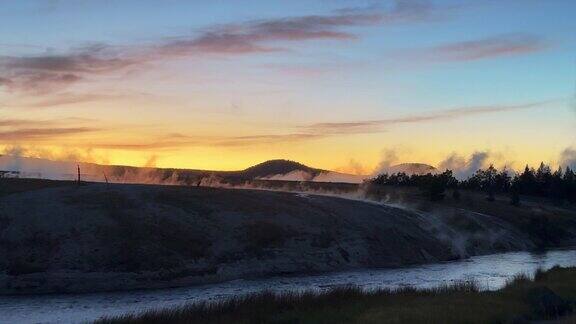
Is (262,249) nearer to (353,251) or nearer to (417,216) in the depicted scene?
(353,251)

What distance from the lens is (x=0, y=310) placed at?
32625 millimetres

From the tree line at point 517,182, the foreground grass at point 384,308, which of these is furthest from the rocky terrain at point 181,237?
the tree line at point 517,182

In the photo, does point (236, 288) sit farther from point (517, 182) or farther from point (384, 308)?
point (517, 182)

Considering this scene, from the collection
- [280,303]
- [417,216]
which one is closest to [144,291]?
[280,303]

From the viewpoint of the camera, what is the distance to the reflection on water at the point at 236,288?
32.0m

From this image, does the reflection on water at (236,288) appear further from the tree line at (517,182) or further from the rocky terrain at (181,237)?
the tree line at (517,182)

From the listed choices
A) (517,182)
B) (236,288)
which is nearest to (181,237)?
(236,288)

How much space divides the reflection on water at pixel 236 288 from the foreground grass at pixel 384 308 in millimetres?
5243

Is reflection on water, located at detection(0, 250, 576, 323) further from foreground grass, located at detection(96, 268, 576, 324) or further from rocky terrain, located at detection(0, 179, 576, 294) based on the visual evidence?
foreground grass, located at detection(96, 268, 576, 324)

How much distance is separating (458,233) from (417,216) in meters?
4.69

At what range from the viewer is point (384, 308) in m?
28.6

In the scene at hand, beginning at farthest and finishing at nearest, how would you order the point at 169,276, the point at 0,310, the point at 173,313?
the point at 169,276 → the point at 0,310 → the point at 173,313

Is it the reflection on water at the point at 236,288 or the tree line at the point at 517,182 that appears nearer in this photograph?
the reflection on water at the point at 236,288

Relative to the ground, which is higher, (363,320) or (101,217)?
(101,217)
